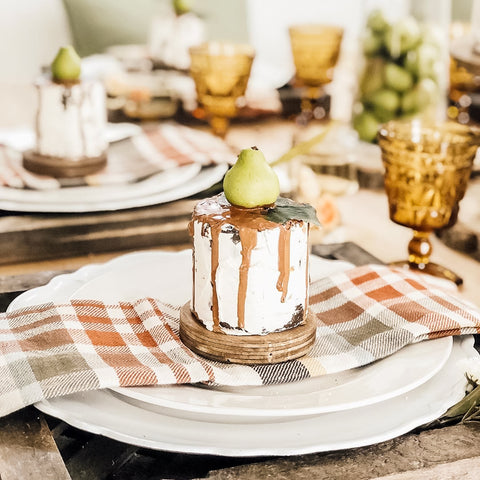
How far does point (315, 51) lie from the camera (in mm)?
1420

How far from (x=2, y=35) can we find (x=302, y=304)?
2.63 meters

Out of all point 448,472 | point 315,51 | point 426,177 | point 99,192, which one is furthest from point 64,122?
point 448,472

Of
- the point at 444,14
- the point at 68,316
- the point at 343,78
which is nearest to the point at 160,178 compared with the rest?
the point at 68,316

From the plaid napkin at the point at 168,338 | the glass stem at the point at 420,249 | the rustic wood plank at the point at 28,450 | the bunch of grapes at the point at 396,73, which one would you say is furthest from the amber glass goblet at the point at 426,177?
the rustic wood plank at the point at 28,450

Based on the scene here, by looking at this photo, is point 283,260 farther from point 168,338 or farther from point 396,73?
point 396,73

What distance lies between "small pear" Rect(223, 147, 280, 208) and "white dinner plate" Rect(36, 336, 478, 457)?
0.16 m

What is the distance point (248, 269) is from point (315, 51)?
96 centimetres

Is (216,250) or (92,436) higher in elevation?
(216,250)

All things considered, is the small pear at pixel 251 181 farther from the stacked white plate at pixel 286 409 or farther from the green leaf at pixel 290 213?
the stacked white plate at pixel 286 409

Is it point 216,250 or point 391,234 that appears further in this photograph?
point 391,234

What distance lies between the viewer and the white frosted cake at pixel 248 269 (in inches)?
21.3

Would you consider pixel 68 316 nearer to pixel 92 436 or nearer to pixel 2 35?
pixel 92 436

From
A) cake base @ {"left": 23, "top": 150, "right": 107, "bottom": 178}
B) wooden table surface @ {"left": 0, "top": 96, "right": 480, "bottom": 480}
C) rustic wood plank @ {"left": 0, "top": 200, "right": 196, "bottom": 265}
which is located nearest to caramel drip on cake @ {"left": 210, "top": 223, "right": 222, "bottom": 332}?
wooden table surface @ {"left": 0, "top": 96, "right": 480, "bottom": 480}

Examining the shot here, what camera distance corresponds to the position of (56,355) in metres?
0.53
